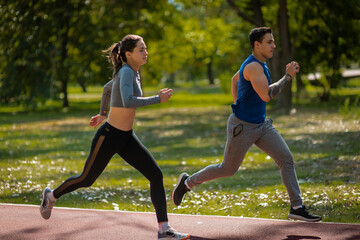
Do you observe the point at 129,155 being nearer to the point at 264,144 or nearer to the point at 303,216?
the point at 264,144

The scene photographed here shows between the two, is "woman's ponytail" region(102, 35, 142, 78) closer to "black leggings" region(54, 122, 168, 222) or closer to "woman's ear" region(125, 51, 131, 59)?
"woman's ear" region(125, 51, 131, 59)

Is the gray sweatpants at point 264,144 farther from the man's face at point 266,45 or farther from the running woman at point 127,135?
the running woman at point 127,135

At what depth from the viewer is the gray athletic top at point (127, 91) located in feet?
16.5

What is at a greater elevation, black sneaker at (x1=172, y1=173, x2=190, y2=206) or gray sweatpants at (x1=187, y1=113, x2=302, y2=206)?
gray sweatpants at (x1=187, y1=113, x2=302, y2=206)

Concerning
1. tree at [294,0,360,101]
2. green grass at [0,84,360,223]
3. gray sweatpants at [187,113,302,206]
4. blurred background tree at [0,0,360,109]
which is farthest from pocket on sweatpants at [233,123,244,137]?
tree at [294,0,360,101]

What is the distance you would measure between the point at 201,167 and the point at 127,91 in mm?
5990

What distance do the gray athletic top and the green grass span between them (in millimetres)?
2280

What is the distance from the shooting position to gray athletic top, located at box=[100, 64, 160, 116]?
199 inches

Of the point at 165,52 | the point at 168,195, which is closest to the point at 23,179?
the point at 168,195

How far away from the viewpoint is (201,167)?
35.8 ft

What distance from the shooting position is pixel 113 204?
7.52m

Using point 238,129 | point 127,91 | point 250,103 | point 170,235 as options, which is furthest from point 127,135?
point 250,103

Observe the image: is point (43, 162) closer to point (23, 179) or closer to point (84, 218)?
point (23, 179)

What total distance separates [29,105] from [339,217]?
21285mm
